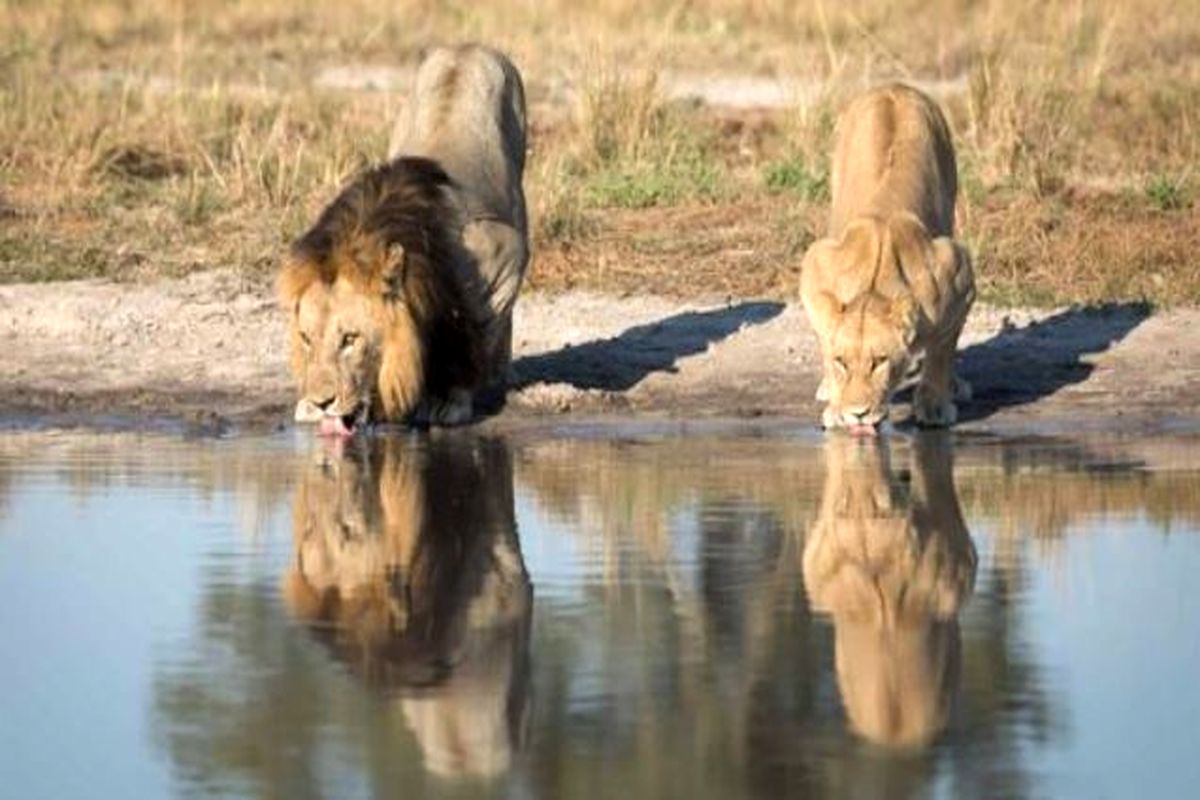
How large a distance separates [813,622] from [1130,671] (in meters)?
0.91

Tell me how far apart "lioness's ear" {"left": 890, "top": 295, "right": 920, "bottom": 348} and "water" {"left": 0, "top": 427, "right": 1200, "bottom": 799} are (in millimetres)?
352

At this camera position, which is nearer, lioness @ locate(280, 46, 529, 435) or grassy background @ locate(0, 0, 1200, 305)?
lioness @ locate(280, 46, 529, 435)

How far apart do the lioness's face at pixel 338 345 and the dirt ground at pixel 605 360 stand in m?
0.60

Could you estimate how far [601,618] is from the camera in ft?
28.2

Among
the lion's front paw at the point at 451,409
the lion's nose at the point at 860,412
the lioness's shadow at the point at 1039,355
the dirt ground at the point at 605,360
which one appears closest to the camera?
the lion's nose at the point at 860,412

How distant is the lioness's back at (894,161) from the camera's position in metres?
13.2

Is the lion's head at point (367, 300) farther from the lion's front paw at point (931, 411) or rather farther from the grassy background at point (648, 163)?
the grassy background at point (648, 163)

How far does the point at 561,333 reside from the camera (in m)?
14.5

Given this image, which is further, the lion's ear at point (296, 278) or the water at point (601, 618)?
the lion's ear at point (296, 278)

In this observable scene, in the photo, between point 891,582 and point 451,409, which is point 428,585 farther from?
point 451,409

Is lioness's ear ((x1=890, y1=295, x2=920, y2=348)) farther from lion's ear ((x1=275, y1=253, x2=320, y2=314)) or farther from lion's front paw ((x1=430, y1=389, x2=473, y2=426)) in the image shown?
lion's ear ((x1=275, y1=253, x2=320, y2=314))

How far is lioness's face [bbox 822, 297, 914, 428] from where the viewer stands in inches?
479

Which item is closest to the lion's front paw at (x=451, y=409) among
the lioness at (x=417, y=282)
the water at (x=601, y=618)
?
the lioness at (x=417, y=282)

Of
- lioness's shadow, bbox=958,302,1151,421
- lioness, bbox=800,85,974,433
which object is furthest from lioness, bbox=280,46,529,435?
lioness's shadow, bbox=958,302,1151,421
